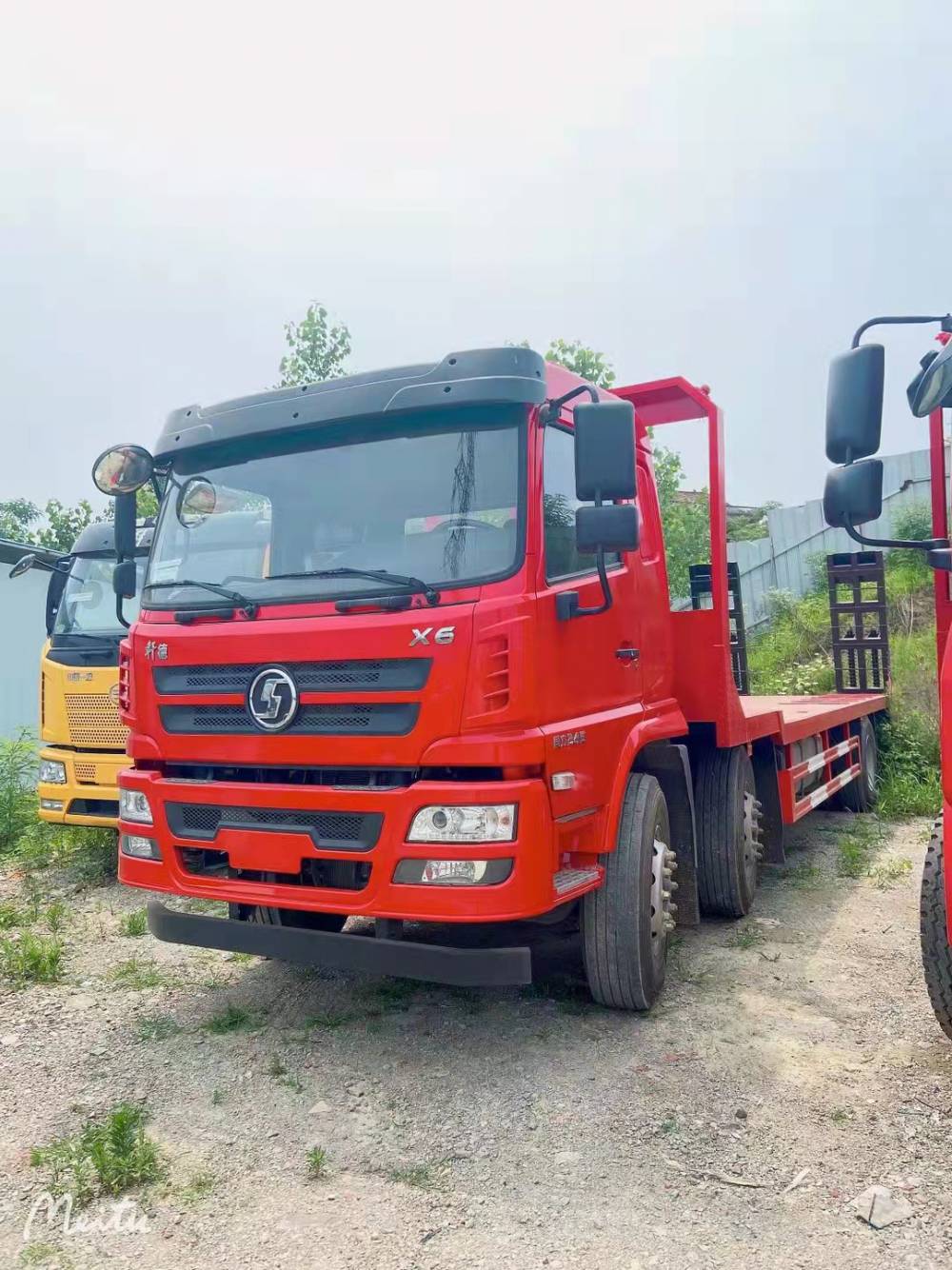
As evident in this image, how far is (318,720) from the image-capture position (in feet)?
11.5

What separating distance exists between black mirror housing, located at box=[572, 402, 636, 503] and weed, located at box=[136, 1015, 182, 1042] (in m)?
2.73

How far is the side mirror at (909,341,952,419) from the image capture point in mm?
3121

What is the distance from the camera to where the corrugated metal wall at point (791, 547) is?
56.3 ft

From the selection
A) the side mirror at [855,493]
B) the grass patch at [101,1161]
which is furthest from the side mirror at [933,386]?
the grass patch at [101,1161]

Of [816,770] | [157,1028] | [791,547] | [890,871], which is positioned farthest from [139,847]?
[791,547]

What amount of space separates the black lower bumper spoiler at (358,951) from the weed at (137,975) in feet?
2.47

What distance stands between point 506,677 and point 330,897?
101 centimetres

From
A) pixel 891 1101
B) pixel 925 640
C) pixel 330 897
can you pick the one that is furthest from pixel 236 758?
pixel 925 640

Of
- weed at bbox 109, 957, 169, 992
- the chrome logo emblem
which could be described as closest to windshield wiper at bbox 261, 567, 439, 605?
the chrome logo emblem

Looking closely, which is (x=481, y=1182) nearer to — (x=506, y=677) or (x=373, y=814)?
(x=373, y=814)

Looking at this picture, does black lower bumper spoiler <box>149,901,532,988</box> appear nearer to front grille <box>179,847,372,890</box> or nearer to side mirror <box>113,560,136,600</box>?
front grille <box>179,847,372,890</box>

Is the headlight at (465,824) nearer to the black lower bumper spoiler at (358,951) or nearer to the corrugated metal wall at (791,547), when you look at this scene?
the black lower bumper spoiler at (358,951)

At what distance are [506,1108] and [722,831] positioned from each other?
2263mm

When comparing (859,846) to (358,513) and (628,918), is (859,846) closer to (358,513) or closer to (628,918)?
(628,918)
